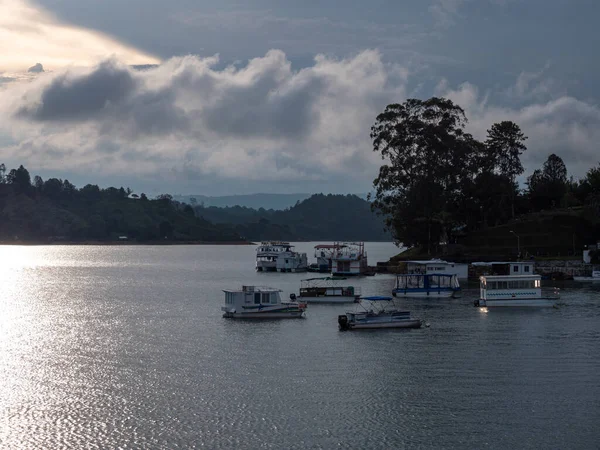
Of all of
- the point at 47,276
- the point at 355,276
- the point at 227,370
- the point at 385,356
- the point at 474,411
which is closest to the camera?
the point at 474,411

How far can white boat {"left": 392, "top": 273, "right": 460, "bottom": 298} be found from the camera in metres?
105

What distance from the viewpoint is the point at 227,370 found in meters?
55.9

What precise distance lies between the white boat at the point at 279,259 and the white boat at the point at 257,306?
311 ft

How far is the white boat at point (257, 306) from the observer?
82750mm

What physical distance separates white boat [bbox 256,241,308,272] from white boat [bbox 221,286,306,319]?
9483 cm

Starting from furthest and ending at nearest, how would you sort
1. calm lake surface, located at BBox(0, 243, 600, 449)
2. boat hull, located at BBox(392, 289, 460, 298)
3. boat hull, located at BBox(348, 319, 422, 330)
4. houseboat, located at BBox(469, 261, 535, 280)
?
1. houseboat, located at BBox(469, 261, 535, 280)
2. boat hull, located at BBox(392, 289, 460, 298)
3. boat hull, located at BBox(348, 319, 422, 330)
4. calm lake surface, located at BBox(0, 243, 600, 449)

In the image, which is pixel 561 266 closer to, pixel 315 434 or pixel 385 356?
pixel 385 356

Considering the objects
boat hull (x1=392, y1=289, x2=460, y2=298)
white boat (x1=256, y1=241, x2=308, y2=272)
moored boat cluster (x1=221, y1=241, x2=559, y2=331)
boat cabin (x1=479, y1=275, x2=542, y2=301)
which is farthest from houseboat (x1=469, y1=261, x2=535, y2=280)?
white boat (x1=256, y1=241, x2=308, y2=272)

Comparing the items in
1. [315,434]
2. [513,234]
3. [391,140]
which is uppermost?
[391,140]

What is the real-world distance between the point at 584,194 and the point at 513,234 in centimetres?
2640

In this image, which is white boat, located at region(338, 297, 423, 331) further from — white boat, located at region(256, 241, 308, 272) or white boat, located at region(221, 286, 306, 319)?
white boat, located at region(256, 241, 308, 272)

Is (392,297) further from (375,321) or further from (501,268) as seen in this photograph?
(501,268)

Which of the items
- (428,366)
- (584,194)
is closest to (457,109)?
(584,194)

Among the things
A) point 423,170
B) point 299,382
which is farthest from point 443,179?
point 299,382
